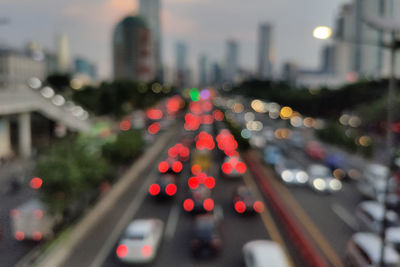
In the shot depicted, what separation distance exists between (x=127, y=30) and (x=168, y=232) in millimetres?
115729

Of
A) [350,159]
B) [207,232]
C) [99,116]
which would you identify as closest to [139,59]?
[99,116]

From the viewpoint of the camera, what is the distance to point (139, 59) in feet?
358

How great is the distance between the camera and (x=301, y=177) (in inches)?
886

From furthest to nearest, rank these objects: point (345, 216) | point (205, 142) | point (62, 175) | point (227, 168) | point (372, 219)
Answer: point (205, 142) < point (227, 168) < point (345, 216) < point (372, 219) < point (62, 175)

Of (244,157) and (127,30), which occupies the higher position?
(127,30)

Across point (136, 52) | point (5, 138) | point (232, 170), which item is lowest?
point (232, 170)

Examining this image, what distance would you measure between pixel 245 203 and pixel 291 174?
750cm

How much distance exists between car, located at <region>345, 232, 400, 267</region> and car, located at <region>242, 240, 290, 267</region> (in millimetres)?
2241

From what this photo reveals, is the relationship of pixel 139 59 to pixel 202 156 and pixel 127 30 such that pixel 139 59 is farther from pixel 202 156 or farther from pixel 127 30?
pixel 202 156

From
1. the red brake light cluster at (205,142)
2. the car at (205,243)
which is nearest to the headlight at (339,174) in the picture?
the red brake light cluster at (205,142)

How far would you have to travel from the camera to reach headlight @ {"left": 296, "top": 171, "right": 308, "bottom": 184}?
73.0 feet

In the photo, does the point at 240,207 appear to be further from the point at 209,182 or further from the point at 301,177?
the point at 301,177

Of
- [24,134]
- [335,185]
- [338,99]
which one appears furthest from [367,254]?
[338,99]

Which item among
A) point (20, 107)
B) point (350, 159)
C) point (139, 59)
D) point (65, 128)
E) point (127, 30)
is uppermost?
point (127, 30)
